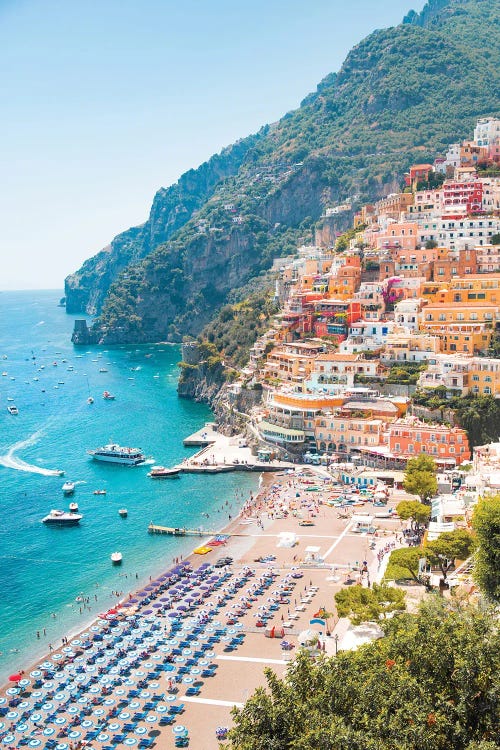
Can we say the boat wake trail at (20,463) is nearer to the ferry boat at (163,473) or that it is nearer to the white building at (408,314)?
the ferry boat at (163,473)

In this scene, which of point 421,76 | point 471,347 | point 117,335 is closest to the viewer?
point 471,347

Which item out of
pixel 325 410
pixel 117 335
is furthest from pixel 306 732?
pixel 117 335

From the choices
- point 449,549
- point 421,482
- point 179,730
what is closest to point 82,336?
point 421,482

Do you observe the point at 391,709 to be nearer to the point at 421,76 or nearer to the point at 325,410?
the point at 325,410

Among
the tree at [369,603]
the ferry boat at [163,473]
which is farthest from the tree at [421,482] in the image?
the ferry boat at [163,473]

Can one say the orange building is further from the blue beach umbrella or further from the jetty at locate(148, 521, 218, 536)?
the blue beach umbrella

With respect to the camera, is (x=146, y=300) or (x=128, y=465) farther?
(x=146, y=300)
